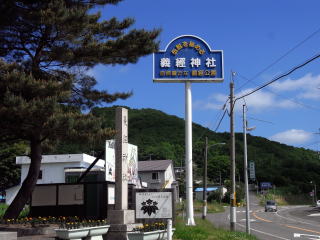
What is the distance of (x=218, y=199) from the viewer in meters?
87.4

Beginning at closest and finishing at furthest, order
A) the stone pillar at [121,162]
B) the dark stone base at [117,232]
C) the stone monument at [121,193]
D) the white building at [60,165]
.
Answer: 1. the dark stone base at [117,232]
2. the stone monument at [121,193]
3. the stone pillar at [121,162]
4. the white building at [60,165]

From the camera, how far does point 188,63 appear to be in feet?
76.1

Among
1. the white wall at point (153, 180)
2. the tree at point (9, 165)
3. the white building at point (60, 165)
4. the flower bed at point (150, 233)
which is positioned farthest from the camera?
the white wall at point (153, 180)

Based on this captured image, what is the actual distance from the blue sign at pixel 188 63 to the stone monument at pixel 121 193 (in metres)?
6.87

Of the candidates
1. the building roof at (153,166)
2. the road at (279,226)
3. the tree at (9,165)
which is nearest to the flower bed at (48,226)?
the road at (279,226)

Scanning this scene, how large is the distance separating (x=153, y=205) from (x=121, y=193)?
1577 mm

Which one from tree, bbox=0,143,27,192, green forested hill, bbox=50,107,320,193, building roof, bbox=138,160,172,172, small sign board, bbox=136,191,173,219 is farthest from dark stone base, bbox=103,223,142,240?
building roof, bbox=138,160,172,172

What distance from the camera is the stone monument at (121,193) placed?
48.1ft

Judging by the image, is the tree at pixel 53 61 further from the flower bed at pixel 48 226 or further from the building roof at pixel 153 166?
the building roof at pixel 153 166

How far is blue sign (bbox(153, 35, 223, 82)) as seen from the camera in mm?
23062

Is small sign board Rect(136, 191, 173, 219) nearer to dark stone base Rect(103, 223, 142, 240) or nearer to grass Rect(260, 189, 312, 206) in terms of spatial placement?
dark stone base Rect(103, 223, 142, 240)

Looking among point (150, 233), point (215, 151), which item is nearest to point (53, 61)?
point (150, 233)

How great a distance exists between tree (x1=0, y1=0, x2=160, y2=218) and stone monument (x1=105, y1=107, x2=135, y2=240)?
2.60 feet

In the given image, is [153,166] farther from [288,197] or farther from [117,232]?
[288,197]
